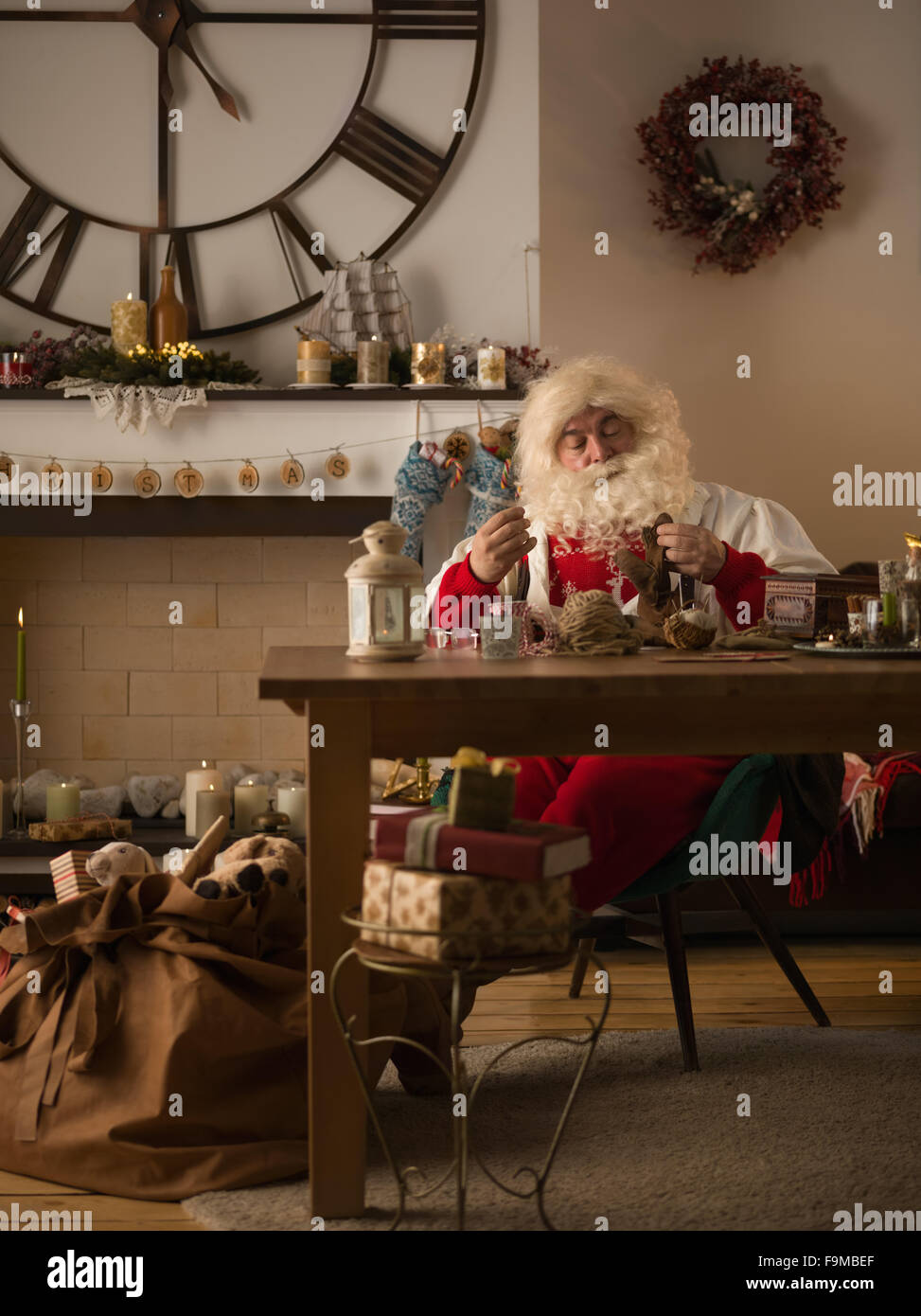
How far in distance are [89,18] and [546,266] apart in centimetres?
157

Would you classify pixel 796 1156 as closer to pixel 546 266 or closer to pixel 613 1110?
pixel 613 1110

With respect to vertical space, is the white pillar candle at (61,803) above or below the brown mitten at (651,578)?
below

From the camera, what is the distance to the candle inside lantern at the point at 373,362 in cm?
358

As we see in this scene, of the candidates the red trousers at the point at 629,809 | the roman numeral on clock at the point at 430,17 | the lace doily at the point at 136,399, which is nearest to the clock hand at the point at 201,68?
the roman numeral on clock at the point at 430,17

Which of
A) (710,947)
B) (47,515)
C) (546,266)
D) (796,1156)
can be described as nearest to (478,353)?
(546,266)

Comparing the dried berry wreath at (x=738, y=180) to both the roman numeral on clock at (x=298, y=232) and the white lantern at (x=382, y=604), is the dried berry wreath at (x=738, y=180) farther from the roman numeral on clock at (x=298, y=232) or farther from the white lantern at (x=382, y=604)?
the white lantern at (x=382, y=604)

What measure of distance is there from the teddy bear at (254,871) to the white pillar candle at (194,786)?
1.44 metres

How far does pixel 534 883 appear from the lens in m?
1.49

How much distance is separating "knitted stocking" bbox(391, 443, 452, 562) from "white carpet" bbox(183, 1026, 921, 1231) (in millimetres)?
1513

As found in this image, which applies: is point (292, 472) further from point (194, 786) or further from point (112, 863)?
point (112, 863)

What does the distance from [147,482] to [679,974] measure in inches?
79.4

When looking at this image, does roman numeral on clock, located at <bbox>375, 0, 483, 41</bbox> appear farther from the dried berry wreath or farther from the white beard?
the white beard

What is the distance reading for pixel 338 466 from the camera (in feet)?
11.9

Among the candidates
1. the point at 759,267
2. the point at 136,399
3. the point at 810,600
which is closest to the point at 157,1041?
the point at 810,600
